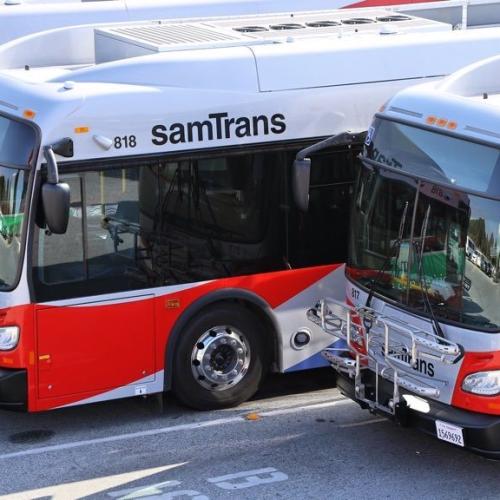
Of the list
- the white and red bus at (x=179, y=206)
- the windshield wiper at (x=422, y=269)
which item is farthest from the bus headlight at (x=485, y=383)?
the white and red bus at (x=179, y=206)

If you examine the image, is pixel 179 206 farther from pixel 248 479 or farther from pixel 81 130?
pixel 248 479

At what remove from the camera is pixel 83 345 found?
9555mm

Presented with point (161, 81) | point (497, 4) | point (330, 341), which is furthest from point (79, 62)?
→ point (497, 4)

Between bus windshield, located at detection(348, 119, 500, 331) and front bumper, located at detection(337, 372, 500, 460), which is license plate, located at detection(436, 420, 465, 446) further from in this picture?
bus windshield, located at detection(348, 119, 500, 331)

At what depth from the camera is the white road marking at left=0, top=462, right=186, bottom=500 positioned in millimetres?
8609

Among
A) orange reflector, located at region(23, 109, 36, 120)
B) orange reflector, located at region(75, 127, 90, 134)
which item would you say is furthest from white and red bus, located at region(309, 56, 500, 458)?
orange reflector, located at region(23, 109, 36, 120)

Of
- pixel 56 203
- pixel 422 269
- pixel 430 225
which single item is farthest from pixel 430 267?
pixel 56 203

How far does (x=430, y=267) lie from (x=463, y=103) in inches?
46.7

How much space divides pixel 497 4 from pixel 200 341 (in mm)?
5482

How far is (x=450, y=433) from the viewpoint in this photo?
8.25 meters

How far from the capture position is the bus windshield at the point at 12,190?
9.23 meters

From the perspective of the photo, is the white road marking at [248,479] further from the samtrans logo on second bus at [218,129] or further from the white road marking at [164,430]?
the samtrans logo on second bus at [218,129]

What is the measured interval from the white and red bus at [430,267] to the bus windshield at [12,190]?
2428mm

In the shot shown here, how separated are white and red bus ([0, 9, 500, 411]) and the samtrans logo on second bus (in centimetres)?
1
